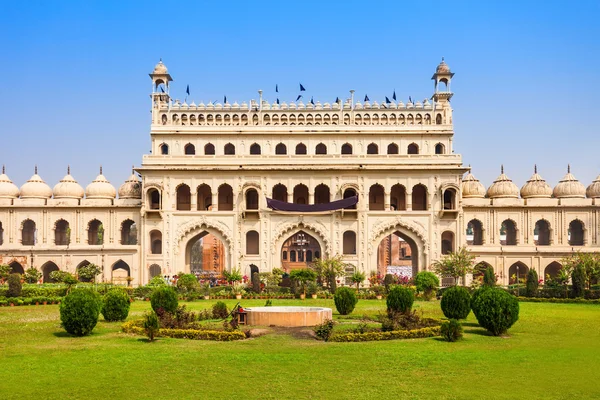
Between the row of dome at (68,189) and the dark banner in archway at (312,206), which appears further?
the row of dome at (68,189)

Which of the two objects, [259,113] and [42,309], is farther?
[259,113]

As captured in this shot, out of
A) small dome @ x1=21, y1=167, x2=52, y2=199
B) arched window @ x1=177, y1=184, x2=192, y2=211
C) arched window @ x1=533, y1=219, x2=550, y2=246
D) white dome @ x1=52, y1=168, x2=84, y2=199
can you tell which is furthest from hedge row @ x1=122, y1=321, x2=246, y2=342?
arched window @ x1=533, y1=219, x2=550, y2=246

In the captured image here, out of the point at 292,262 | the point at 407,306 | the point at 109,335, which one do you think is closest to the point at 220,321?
the point at 109,335

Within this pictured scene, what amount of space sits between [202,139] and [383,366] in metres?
37.4

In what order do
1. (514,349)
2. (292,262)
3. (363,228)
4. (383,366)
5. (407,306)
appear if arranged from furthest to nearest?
(292,262)
(363,228)
(407,306)
(514,349)
(383,366)

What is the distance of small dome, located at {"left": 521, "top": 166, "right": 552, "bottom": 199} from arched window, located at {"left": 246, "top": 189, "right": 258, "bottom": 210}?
21687mm

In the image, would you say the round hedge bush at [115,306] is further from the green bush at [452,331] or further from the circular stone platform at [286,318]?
the green bush at [452,331]

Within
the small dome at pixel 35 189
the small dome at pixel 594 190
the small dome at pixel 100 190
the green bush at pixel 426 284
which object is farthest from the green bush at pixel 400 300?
the small dome at pixel 35 189

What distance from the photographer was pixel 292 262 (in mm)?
75562

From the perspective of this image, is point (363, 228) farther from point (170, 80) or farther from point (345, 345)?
point (345, 345)

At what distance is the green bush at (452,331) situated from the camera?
1856cm

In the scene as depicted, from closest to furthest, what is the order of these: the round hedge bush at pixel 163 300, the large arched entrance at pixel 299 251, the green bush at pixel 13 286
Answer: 1. the round hedge bush at pixel 163 300
2. the green bush at pixel 13 286
3. the large arched entrance at pixel 299 251

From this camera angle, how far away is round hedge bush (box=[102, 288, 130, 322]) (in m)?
23.4

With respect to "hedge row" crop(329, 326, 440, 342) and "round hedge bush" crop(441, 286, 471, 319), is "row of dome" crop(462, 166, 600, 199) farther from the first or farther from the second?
"hedge row" crop(329, 326, 440, 342)
